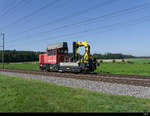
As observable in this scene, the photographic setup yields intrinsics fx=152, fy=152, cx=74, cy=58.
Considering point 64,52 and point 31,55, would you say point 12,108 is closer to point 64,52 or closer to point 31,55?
point 64,52

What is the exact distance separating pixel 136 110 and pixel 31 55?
362 ft

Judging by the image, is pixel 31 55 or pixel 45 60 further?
pixel 31 55

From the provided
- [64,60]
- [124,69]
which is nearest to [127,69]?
[124,69]

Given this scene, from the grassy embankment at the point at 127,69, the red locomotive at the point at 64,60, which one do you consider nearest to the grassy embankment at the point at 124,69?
the grassy embankment at the point at 127,69

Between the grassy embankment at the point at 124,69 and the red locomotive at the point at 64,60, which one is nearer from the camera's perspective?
the red locomotive at the point at 64,60

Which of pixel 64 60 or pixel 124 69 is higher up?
pixel 64 60

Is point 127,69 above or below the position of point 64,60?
below

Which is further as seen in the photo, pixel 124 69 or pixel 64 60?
pixel 124 69

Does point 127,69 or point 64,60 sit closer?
point 64,60

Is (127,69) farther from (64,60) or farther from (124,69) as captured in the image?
(64,60)

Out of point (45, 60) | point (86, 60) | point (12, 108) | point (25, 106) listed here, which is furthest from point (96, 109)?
point (45, 60)

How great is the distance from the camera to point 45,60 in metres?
23.5

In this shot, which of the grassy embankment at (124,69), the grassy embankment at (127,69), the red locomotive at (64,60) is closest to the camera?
the red locomotive at (64,60)

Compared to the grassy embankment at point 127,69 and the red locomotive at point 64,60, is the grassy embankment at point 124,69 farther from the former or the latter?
the red locomotive at point 64,60
